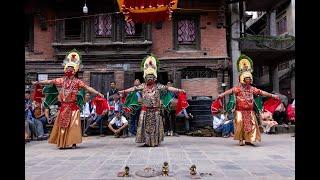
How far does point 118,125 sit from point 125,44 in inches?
211

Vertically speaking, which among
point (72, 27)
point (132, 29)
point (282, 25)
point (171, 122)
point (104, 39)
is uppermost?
point (282, 25)

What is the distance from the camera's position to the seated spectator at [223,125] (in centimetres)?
1409

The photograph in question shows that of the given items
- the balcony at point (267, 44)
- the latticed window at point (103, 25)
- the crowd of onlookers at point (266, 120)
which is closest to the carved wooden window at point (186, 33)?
the balcony at point (267, 44)

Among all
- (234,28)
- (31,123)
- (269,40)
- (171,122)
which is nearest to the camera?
(31,123)

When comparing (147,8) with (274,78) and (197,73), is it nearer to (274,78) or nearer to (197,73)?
(197,73)

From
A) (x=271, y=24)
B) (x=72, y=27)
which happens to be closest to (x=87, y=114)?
(x=72, y=27)

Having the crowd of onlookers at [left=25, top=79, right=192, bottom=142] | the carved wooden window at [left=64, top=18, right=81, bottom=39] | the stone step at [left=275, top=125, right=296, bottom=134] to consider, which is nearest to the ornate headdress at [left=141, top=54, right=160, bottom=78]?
the crowd of onlookers at [left=25, top=79, right=192, bottom=142]

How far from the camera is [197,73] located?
18.7 m

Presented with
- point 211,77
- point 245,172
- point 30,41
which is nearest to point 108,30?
point 30,41

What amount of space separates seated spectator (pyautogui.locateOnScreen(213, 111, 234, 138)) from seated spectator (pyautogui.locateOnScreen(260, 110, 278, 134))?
1.75 metres

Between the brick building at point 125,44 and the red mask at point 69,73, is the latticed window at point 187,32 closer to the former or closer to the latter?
the brick building at point 125,44

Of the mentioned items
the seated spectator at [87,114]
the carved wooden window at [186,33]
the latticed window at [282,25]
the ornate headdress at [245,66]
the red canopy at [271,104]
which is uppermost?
the latticed window at [282,25]

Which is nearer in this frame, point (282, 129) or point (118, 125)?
point (118, 125)
